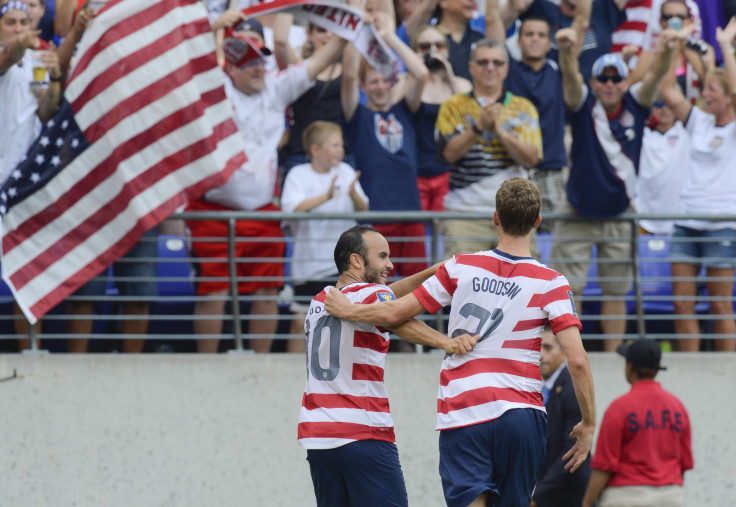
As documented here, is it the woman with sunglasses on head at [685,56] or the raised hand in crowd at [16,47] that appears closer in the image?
the raised hand in crowd at [16,47]

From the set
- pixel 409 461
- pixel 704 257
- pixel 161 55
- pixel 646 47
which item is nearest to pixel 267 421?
pixel 409 461

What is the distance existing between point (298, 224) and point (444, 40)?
2.00 m

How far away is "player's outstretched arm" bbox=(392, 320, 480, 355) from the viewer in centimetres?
586


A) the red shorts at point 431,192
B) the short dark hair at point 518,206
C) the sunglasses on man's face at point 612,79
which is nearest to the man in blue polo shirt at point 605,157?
the sunglasses on man's face at point 612,79

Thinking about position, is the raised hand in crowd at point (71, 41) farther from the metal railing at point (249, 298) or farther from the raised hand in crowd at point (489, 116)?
the raised hand in crowd at point (489, 116)

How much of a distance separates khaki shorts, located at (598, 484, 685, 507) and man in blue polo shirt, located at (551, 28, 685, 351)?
1.92 meters

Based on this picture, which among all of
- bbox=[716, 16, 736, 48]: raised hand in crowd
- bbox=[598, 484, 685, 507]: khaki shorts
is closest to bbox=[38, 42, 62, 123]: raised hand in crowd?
bbox=[598, 484, 685, 507]: khaki shorts

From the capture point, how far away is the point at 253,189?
954 centimetres

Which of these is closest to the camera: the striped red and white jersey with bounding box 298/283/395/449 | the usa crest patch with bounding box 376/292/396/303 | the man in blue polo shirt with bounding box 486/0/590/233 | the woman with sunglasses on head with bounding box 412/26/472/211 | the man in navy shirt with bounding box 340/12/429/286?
the usa crest patch with bounding box 376/292/396/303

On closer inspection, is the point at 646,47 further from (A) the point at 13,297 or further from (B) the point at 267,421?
(A) the point at 13,297

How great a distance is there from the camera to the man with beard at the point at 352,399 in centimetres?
625

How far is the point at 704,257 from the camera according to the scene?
9.83 metres

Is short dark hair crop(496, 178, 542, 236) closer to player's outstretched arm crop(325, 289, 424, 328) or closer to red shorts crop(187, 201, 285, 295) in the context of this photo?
player's outstretched arm crop(325, 289, 424, 328)

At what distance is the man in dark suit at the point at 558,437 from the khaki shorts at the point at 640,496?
30 centimetres
